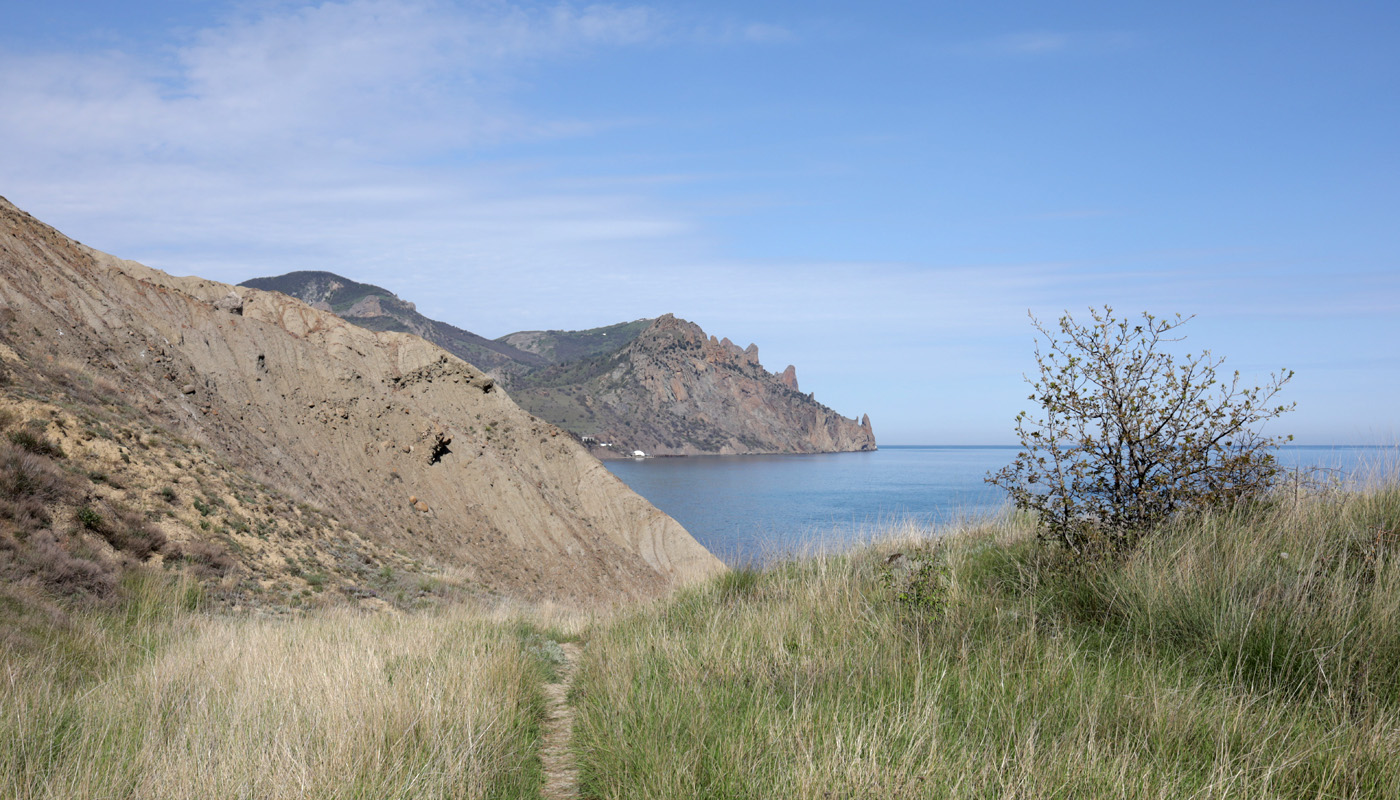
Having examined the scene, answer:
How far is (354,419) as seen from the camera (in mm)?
27859

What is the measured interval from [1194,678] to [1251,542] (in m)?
1.95

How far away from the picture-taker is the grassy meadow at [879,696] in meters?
3.34

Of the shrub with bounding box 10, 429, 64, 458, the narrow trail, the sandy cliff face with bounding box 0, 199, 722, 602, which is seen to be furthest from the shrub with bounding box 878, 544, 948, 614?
the sandy cliff face with bounding box 0, 199, 722, 602

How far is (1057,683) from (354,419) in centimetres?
2804

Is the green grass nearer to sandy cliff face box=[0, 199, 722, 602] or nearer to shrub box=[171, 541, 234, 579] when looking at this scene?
shrub box=[171, 541, 234, 579]

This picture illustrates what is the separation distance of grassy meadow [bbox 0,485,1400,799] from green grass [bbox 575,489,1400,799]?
2cm

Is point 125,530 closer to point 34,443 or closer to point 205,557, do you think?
point 205,557

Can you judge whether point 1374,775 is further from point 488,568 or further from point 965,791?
point 488,568

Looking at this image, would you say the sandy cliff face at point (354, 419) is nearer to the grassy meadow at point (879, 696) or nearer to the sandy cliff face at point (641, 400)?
the grassy meadow at point (879, 696)

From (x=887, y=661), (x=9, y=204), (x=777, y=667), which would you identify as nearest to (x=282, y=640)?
(x=777, y=667)

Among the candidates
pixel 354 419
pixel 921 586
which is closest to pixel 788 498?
pixel 354 419

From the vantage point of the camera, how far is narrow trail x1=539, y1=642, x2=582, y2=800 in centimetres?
464

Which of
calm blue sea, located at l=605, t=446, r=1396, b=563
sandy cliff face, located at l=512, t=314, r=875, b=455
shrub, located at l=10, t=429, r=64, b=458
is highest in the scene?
sandy cliff face, located at l=512, t=314, r=875, b=455

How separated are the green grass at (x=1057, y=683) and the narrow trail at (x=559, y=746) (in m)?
0.18
